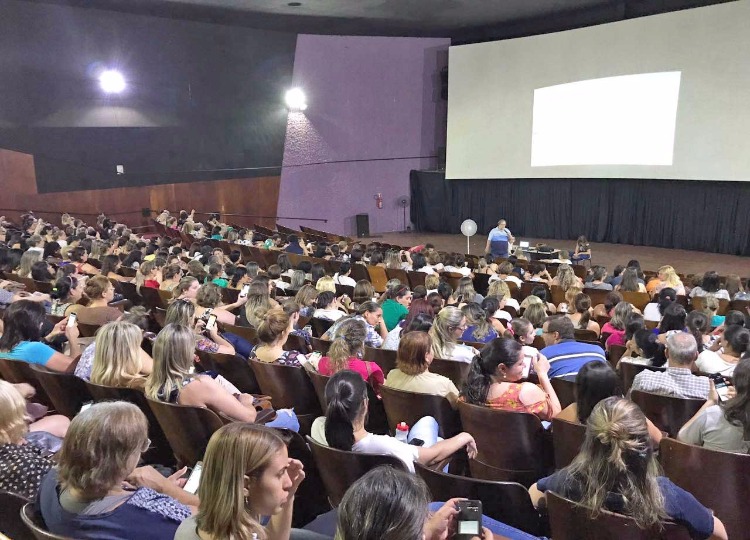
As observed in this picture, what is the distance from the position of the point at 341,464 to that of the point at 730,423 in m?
1.78

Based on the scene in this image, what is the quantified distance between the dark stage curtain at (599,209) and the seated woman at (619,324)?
9.49 m

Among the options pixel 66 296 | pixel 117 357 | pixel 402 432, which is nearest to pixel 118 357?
pixel 117 357

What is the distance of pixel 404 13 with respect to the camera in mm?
14859

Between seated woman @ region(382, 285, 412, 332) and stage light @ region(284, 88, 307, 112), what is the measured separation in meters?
11.7

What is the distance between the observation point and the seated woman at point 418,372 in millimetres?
3443

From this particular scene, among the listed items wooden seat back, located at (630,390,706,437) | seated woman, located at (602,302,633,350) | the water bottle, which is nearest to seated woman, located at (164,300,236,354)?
the water bottle

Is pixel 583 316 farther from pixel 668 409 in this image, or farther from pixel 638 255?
pixel 638 255

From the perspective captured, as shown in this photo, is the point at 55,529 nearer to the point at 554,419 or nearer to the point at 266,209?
the point at 554,419

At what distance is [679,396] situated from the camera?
3.43 metres

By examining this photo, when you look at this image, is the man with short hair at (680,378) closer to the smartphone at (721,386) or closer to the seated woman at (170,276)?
the smartphone at (721,386)

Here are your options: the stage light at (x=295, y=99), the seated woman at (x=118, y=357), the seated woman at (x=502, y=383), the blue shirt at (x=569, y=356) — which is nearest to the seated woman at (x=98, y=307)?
the seated woman at (x=118, y=357)

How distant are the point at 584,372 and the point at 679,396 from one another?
3.19 feet

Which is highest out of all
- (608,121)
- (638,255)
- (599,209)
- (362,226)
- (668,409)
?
(608,121)

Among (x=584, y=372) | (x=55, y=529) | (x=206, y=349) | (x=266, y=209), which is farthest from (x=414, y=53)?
(x=55, y=529)
